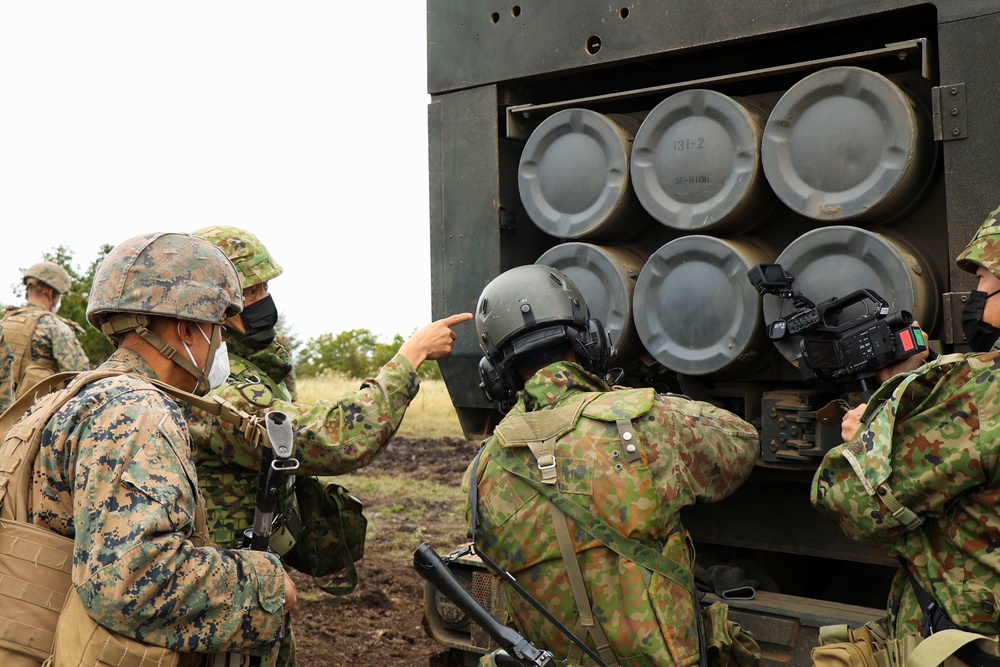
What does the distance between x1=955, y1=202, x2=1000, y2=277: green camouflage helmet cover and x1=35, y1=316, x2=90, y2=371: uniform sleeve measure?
25.3ft

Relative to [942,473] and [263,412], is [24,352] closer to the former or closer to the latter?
[263,412]

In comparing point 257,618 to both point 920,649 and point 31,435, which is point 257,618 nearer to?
point 31,435

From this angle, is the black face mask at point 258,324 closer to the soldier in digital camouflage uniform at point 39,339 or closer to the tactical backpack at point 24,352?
the soldier in digital camouflage uniform at point 39,339

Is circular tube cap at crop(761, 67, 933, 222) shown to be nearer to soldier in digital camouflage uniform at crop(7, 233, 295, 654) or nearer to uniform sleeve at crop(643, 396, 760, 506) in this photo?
uniform sleeve at crop(643, 396, 760, 506)

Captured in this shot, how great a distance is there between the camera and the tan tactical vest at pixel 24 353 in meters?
8.42

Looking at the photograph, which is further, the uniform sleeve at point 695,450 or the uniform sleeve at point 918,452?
the uniform sleeve at point 695,450

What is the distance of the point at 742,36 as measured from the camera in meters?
3.13

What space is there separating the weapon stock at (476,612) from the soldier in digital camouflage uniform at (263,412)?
423 millimetres

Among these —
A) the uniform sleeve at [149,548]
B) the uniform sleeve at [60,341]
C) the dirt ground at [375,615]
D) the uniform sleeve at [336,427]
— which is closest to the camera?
the uniform sleeve at [149,548]

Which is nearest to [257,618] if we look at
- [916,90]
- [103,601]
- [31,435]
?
[103,601]

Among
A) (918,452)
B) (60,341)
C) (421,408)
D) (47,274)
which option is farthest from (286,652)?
(421,408)

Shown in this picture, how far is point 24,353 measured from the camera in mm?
8492

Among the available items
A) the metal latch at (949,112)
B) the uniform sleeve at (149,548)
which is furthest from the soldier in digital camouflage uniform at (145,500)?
the metal latch at (949,112)

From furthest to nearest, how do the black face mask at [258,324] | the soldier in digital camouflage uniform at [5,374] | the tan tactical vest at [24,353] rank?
1. the tan tactical vest at [24,353]
2. the soldier in digital camouflage uniform at [5,374]
3. the black face mask at [258,324]
